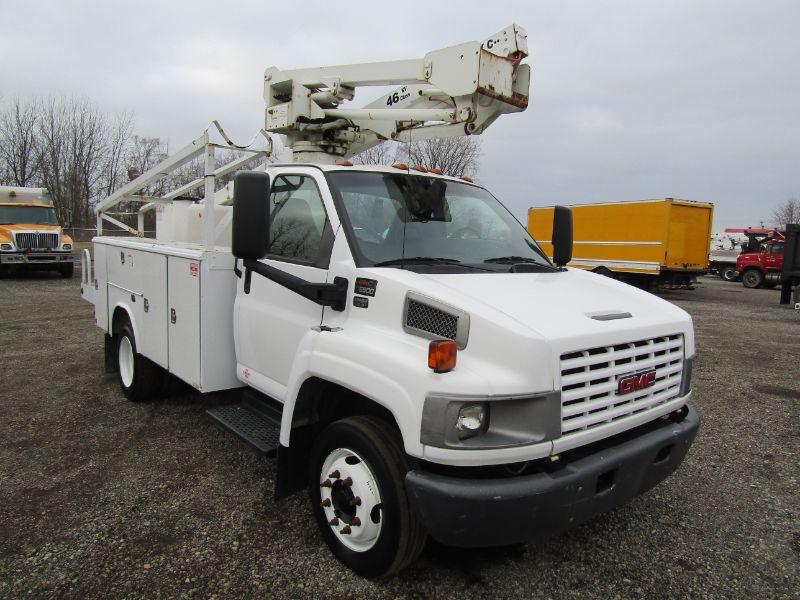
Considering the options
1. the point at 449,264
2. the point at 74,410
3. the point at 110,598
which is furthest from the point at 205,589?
the point at 74,410

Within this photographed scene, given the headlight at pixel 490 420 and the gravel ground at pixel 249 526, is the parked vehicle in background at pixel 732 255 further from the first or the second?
the headlight at pixel 490 420

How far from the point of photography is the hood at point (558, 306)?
2.47m

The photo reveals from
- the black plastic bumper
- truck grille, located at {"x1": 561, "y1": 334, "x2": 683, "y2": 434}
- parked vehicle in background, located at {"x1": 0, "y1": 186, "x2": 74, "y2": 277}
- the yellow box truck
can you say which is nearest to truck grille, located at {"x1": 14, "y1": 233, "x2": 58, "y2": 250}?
parked vehicle in background, located at {"x1": 0, "y1": 186, "x2": 74, "y2": 277}

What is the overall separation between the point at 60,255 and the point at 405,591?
1935cm

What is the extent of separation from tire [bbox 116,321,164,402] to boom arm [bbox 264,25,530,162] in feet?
8.22

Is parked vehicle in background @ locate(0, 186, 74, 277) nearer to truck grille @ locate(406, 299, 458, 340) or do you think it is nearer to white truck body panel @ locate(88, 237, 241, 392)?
white truck body panel @ locate(88, 237, 241, 392)

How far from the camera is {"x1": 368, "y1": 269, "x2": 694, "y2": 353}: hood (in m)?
2.47

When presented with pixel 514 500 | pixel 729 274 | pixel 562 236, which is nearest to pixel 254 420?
pixel 514 500

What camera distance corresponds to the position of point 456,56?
3.69m

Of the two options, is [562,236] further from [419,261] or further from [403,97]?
[403,97]

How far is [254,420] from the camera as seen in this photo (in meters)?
3.79

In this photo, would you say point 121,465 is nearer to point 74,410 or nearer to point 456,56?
point 74,410

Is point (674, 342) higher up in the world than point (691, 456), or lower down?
higher up

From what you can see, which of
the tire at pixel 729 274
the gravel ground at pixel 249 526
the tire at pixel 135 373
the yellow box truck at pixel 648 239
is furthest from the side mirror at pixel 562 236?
the tire at pixel 729 274
